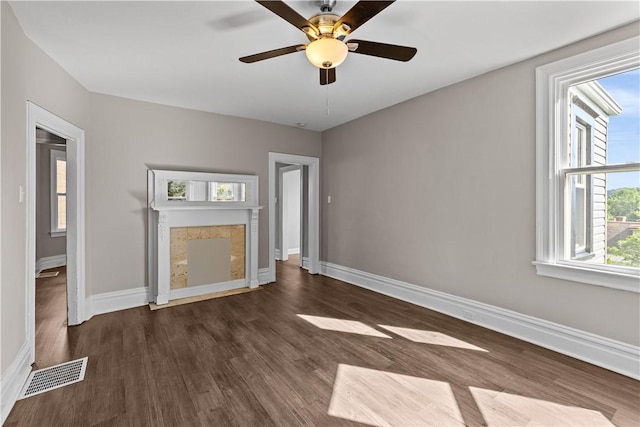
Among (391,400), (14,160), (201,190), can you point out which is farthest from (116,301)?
(391,400)

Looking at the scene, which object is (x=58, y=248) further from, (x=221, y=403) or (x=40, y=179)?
(x=221, y=403)

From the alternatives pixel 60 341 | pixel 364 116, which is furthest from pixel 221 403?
pixel 364 116

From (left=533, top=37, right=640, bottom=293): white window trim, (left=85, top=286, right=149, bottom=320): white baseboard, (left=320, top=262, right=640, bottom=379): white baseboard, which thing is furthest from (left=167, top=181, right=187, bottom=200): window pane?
(left=533, top=37, right=640, bottom=293): white window trim

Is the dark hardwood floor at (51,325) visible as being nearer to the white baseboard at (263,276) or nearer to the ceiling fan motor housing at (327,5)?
the white baseboard at (263,276)

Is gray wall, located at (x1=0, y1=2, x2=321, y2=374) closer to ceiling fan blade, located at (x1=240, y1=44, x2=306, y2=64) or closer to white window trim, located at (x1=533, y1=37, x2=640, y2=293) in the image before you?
ceiling fan blade, located at (x1=240, y1=44, x2=306, y2=64)

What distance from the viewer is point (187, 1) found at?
2.01 m

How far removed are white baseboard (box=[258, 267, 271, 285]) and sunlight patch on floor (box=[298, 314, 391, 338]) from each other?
4.85ft

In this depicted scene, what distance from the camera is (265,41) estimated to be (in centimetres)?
254

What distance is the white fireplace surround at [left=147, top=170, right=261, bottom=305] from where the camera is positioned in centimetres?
394

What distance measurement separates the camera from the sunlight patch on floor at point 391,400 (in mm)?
1848

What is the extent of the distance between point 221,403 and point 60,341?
200cm

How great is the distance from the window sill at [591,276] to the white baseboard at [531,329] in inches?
16.6

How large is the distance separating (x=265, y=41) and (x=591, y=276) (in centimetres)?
327

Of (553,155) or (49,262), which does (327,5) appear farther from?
(49,262)
